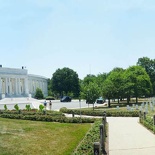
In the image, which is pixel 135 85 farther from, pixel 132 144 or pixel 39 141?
pixel 39 141

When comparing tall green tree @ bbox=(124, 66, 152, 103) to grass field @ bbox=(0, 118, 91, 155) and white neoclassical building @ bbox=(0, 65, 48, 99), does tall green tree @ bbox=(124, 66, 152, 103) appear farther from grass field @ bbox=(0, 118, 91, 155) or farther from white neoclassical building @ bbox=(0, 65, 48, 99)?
white neoclassical building @ bbox=(0, 65, 48, 99)

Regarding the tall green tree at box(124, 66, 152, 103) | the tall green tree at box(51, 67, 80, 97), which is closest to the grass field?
the tall green tree at box(124, 66, 152, 103)

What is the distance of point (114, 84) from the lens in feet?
156

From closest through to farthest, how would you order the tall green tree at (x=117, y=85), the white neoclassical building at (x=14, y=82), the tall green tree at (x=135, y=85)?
the tall green tree at (x=117, y=85) → the tall green tree at (x=135, y=85) → the white neoclassical building at (x=14, y=82)

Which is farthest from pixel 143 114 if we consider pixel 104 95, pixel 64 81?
pixel 64 81

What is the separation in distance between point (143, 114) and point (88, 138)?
337 inches

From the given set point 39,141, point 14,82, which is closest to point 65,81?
point 14,82

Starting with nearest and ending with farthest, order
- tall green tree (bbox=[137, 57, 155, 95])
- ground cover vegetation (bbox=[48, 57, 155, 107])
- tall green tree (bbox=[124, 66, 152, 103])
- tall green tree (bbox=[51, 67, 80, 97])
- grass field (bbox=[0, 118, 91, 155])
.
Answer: grass field (bbox=[0, 118, 91, 155]) → ground cover vegetation (bbox=[48, 57, 155, 107]) → tall green tree (bbox=[124, 66, 152, 103]) → tall green tree (bbox=[137, 57, 155, 95]) → tall green tree (bbox=[51, 67, 80, 97])

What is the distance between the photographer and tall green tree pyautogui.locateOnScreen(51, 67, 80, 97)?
90.8m

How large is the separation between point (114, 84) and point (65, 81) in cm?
4398

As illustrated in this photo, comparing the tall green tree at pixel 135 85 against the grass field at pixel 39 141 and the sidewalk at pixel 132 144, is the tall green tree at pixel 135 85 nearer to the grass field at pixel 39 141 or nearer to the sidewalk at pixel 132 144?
the grass field at pixel 39 141

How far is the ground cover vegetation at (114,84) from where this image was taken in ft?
126

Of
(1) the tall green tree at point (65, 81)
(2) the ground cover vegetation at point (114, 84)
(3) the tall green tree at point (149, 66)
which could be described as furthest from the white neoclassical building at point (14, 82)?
(3) the tall green tree at point (149, 66)

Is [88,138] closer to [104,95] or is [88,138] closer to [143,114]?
[143,114]
